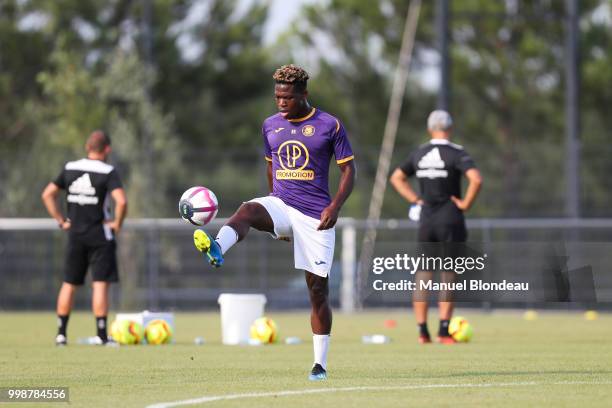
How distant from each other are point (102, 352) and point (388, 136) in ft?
89.2

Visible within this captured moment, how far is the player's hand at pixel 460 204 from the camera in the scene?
14805mm

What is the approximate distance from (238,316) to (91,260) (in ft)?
5.84

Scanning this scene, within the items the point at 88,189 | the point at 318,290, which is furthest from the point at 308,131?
the point at 88,189

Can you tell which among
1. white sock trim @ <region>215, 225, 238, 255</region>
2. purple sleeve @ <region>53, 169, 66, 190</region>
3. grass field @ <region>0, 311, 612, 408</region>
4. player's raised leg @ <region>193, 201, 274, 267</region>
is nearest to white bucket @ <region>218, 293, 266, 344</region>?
grass field @ <region>0, 311, 612, 408</region>

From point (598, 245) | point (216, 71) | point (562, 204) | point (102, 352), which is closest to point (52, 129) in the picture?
point (216, 71)

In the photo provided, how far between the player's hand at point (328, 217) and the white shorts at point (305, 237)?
75mm

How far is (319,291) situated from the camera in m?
10.2

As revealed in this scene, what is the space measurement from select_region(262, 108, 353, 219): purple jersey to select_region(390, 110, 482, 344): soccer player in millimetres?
4728

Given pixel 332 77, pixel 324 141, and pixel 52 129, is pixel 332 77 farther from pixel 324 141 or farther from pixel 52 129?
pixel 324 141

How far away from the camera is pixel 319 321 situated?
1023 cm

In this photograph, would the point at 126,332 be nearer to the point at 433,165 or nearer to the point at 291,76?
the point at 433,165

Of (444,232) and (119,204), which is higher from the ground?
(119,204)

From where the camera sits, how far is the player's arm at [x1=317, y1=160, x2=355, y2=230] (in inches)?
395

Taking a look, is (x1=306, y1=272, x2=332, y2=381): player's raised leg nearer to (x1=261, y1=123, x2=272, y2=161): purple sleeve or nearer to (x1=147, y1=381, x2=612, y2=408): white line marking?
(x1=147, y1=381, x2=612, y2=408): white line marking
